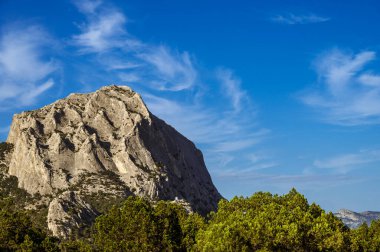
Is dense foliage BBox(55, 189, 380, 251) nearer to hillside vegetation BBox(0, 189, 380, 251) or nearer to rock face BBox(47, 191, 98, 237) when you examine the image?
hillside vegetation BBox(0, 189, 380, 251)

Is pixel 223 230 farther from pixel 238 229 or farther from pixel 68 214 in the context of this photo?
pixel 68 214

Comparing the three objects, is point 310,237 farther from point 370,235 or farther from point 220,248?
point 370,235

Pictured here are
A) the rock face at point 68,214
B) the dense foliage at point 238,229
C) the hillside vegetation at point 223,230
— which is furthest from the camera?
the rock face at point 68,214

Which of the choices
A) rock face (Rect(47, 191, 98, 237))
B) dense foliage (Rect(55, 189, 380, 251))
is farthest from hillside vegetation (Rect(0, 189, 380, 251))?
rock face (Rect(47, 191, 98, 237))

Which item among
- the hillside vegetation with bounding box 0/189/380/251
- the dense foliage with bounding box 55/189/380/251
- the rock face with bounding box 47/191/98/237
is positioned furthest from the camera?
the rock face with bounding box 47/191/98/237

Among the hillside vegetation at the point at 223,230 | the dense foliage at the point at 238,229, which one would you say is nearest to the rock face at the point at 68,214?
the dense foliage at the point at 238,229

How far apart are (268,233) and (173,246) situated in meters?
25.4

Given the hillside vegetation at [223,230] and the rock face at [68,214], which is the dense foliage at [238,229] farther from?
the rock face at [68,214]


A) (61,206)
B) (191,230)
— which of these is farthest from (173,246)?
(61,206)

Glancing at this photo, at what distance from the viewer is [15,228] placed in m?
83.8

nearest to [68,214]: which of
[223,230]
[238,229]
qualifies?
A: [223,230]

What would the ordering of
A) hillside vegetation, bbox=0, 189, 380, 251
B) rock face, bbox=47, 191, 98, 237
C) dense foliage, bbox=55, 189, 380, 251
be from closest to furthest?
dense foliage, bbox=55, 189, 380, 251
hillside vegetation, bbox=0, 189, 380, 251
rock face, bbox=47, 191, 98, 237

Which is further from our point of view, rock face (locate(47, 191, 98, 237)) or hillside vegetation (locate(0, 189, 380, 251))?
rock face (locate(47, 191, 98, 237))

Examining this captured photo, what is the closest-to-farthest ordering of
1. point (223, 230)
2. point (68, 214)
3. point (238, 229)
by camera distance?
point (223, 230) < point (238, 229) < point (68, 214)
